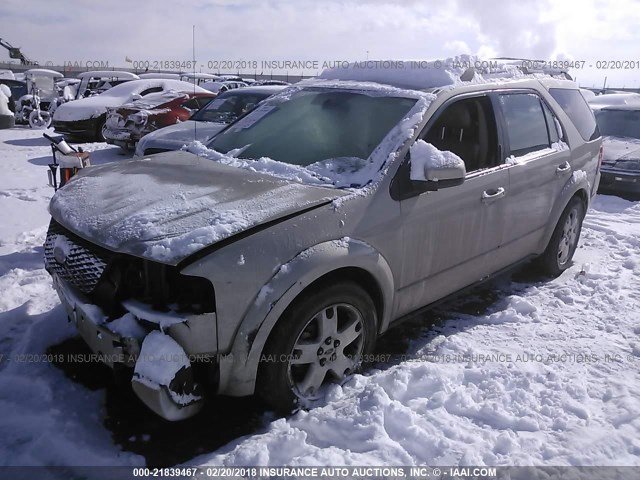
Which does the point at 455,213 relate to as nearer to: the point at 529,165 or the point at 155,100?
the point at 529,165

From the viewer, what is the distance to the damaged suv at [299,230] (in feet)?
7.59

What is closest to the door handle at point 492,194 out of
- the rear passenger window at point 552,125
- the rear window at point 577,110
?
the rear passenger window at point 552,125

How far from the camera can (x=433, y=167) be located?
286 centimetres

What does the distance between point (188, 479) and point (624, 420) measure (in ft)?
7.40

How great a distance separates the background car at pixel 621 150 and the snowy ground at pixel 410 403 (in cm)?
498

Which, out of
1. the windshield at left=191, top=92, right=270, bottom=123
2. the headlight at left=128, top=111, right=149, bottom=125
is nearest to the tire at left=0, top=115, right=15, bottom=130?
the headlight at left=128, top=111, right=149, bottom=125

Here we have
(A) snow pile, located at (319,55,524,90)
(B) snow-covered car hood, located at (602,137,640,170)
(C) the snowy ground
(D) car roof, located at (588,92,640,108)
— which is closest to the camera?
(C) the snowy ground

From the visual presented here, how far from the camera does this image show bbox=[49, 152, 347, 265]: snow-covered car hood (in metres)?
2.29

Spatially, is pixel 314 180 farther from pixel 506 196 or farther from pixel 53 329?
pixel 53 329

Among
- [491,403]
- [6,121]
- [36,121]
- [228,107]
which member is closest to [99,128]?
[6,121]

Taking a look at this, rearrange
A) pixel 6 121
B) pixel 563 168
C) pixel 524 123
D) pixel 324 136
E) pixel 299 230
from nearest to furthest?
1. pixel 299 230
2. pixel 324 136
3. pixel 524 123
4. pixel 563 168
5. pixel 6 121

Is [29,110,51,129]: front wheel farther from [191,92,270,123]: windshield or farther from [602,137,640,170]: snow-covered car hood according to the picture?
[602,137,640,170]: snow-covered car hood

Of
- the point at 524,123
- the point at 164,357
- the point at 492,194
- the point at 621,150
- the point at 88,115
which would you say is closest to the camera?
the point at 164,357

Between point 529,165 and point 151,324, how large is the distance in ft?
9.91
